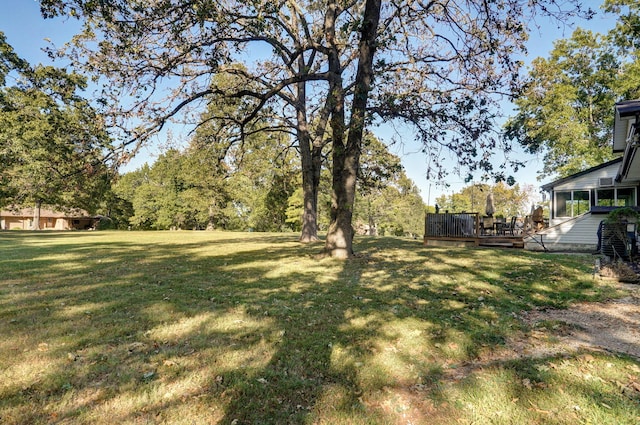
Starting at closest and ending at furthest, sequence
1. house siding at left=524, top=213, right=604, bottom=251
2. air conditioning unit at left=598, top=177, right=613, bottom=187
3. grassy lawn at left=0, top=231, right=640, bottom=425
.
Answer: grassy lawn at left=0, top=231, right=640, bottom=425, house siding at left=524, top=213, right=604, bottom=251, air conditioning unit at left=598, top=177, right=613, bottom=187

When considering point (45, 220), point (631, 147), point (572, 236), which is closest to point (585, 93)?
point (572, 236)

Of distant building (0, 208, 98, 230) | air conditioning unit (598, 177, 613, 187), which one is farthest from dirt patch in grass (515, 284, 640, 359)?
distant building (0, 208, 98, 230)

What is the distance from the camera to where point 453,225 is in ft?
50.0

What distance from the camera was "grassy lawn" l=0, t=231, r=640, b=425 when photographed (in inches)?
102

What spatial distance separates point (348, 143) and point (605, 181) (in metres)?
14.6

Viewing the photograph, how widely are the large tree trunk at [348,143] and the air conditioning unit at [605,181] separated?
14.2 metres

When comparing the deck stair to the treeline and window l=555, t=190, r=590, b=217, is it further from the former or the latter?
the treeline

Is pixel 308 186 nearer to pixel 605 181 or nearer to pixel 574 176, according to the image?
pixel 574 176

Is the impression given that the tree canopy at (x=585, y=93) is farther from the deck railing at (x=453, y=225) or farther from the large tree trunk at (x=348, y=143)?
the large tree trunk at (x=348, y=143)

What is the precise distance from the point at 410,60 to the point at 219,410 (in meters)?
11.4

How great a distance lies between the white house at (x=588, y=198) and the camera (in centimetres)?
1315

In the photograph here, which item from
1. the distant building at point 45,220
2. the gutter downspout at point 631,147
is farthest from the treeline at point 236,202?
the gutter downspout at point 631,147

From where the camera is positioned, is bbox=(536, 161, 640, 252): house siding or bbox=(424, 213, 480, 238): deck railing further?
bbox=(424, 213, 480, 238): deck railing

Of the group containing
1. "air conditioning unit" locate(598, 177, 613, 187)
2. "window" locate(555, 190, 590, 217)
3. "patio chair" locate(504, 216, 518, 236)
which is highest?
"air conditioning unit" locate(598, 177, 613, 187)
